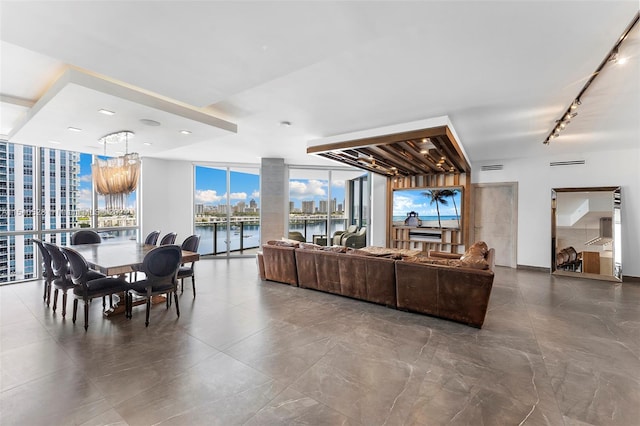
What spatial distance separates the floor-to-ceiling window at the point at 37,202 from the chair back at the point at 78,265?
173cm

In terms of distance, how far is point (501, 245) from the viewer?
22.7 feet

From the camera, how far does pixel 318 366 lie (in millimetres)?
2398

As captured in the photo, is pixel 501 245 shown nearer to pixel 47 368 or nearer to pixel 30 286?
pixel 47 368

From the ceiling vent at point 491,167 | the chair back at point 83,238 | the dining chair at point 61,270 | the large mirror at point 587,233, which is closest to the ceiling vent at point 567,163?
the large mirror at point 587,233

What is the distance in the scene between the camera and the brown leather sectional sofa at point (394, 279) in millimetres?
3207

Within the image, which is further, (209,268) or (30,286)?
(209,268)

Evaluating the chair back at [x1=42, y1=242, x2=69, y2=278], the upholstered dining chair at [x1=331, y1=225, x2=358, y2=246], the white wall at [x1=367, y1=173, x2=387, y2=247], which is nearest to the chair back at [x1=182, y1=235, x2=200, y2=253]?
the chair back at [x1=42, y1=242, x2=69, y2=278]

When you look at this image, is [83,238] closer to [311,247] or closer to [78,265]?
[78,265]

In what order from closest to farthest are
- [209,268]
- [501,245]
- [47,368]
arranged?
[47,368] < [209,268] < [501,245]

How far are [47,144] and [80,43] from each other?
432cm

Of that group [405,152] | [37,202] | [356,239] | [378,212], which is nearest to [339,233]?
[356,239]

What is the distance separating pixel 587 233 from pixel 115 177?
30.2ft

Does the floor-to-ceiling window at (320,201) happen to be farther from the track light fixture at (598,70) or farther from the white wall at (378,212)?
the track light fixture at (598,70)

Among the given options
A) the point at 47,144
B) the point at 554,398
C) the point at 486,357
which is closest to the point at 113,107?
the point at 47,144
